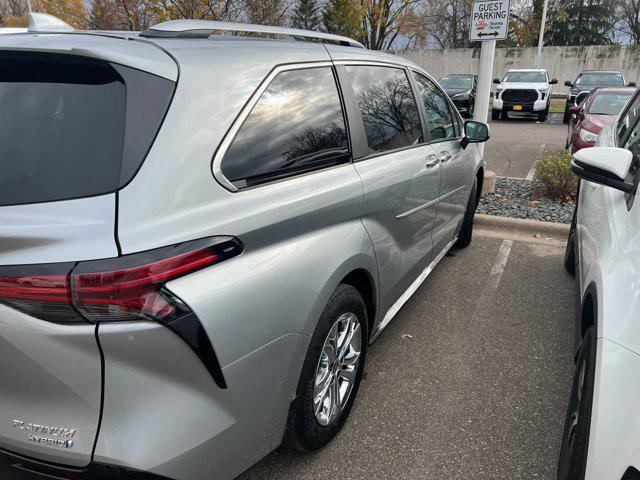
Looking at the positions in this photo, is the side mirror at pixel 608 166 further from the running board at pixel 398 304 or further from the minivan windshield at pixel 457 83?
the minivan windshield at pixel 457 83

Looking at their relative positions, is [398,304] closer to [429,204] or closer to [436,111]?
[429,204]

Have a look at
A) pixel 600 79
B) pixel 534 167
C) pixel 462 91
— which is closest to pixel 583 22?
pixel 600 79

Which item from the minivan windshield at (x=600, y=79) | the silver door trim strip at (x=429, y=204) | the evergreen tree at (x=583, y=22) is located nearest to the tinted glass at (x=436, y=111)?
the silver door trim strip at (x=429, y=204)

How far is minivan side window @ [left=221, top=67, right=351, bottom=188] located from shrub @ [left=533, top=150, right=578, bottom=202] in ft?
16.3

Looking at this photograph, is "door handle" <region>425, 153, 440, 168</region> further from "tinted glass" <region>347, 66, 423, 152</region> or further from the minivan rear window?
the minivan rear window

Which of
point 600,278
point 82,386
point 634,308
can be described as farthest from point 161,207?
point 600,278

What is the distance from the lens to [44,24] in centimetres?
226

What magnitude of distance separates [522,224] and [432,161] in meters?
3.01

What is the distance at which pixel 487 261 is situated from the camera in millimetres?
4918

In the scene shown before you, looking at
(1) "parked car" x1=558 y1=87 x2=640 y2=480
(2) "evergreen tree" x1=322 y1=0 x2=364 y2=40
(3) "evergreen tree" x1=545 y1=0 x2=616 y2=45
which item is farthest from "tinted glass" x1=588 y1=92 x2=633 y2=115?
(3) "evergreen tree" x1=545 y1=0 x2=616 y2=45

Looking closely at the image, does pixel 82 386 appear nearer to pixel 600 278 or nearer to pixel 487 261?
pixel 600 278

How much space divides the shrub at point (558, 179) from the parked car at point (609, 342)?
13.3 feet

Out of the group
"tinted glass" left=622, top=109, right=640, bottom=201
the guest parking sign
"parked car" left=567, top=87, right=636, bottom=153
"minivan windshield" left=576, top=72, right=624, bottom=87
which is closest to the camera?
"tinted glass" left=622, top=109, right=640, bottom=201

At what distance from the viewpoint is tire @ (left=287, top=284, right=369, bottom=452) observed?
6.71 ft
